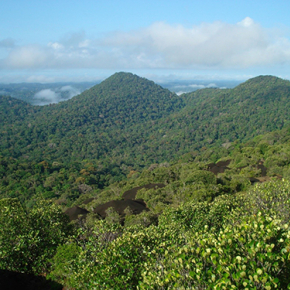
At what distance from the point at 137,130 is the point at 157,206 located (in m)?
145

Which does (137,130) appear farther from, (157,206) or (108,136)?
(157,206)

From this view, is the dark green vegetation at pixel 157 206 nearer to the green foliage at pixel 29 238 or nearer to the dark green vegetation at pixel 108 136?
the green foliage at pixel 29 238

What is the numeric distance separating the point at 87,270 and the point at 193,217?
8.44 metres

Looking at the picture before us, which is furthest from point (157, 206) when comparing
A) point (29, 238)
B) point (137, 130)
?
point (137, 130)

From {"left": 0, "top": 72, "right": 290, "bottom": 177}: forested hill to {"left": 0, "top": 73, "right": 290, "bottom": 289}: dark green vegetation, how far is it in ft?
2.63

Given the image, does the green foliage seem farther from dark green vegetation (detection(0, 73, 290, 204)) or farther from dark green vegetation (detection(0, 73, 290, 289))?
dark green vegetation (detection(0, 73, 290, 204))

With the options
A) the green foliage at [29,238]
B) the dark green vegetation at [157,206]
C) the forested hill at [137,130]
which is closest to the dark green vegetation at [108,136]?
the forested hill at [137,130]

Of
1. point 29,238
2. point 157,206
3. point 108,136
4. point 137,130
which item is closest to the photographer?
point 29,238

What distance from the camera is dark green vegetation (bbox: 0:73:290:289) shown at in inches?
279

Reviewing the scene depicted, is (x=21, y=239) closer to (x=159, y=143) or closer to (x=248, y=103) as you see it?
(x=159, y=143)

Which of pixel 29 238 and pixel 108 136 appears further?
pixel 108 136

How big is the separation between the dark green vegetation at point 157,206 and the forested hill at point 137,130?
2.63 feet

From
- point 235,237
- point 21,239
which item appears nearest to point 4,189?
point 21,239

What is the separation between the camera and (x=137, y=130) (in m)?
172
